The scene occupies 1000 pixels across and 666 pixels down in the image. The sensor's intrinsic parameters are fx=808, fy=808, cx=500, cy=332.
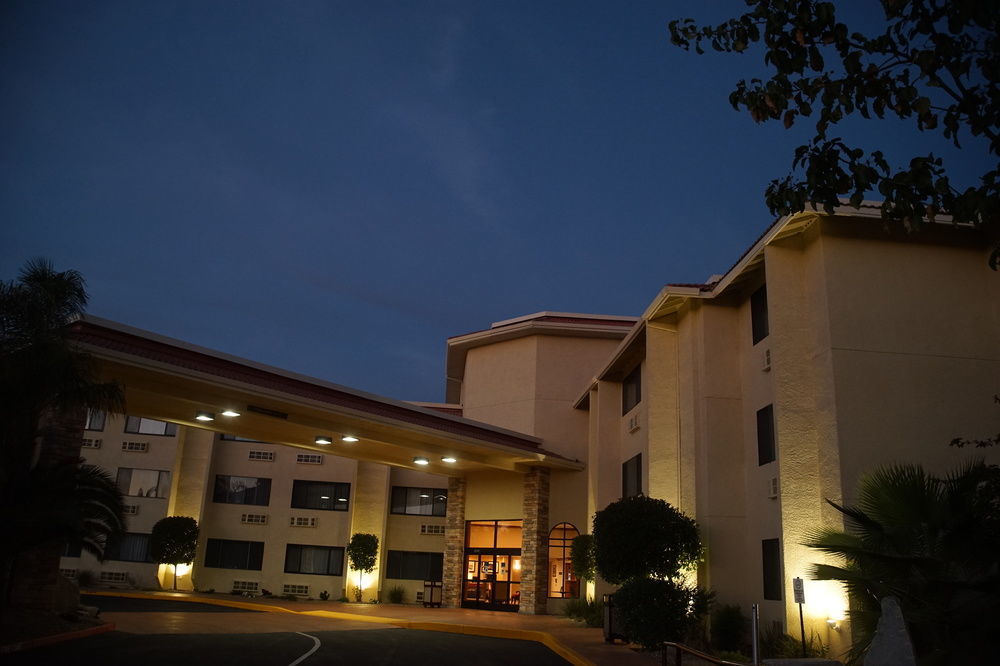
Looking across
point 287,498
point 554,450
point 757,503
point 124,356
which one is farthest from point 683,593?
point 287,498

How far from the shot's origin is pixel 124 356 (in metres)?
16.1

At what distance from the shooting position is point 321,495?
114 feet

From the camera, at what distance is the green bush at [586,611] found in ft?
73.9

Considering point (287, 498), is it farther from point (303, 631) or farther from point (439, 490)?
point (303, 631)

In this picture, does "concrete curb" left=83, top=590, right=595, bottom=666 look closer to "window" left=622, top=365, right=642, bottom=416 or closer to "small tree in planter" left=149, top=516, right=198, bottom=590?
"small tree in planter" left=149, top=516, right=198, bottom=590

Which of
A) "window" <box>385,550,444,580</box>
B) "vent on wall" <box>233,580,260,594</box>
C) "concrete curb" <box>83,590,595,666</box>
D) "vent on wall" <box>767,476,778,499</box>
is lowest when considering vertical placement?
"concrete curb" <box>83,590,595,666</box>

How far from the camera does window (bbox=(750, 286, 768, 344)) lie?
56.5 feet

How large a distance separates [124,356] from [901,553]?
14.0m

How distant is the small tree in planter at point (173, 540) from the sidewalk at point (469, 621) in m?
1.36

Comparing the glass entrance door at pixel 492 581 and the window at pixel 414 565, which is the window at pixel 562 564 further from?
the window at pixel 414 565

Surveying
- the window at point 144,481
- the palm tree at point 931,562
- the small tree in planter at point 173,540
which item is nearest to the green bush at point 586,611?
the palm tree at point 931,562

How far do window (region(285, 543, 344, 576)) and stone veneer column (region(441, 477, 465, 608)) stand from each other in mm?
5153

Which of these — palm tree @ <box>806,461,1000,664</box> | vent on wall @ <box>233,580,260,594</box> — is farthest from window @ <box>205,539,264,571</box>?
palm tree @ <box>806,461,1000,664</box>

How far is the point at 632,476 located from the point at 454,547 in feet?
31.0
